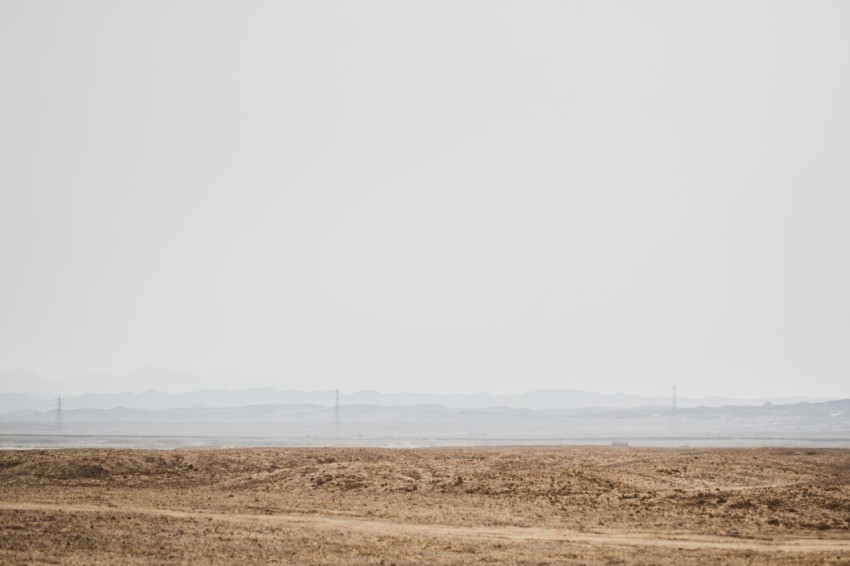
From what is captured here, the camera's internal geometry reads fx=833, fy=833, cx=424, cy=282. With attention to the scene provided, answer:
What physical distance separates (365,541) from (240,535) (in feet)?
11.3

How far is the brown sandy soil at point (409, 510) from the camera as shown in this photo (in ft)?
68.4

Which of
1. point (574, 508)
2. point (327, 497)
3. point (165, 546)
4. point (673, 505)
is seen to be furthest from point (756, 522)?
point (165, 546)

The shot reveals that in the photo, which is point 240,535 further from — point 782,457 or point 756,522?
point 782,457

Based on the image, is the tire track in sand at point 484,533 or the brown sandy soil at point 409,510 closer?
the brown sandy soil at point 409,510

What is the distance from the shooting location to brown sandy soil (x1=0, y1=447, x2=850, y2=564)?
20844 mm

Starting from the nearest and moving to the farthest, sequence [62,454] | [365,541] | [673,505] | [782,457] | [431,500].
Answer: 1. [365,541]
2. [673,505]
3. [431,500]
4. [62,454]
5. [782,457]

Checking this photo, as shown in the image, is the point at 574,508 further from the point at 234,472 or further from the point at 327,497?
the point at 234,472

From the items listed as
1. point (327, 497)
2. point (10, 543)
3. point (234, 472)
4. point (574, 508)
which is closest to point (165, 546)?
point (10, 543)

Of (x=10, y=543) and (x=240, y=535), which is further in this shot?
(x=240, y=535)

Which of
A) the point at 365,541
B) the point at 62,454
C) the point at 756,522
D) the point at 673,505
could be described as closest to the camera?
the point at 365,541

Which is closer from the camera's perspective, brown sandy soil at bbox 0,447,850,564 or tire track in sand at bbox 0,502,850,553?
brown sandy soil at bbox 0,447,850,564

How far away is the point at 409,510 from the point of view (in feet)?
93.4

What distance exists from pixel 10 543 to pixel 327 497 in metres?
12.7

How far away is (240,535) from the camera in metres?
22.7
